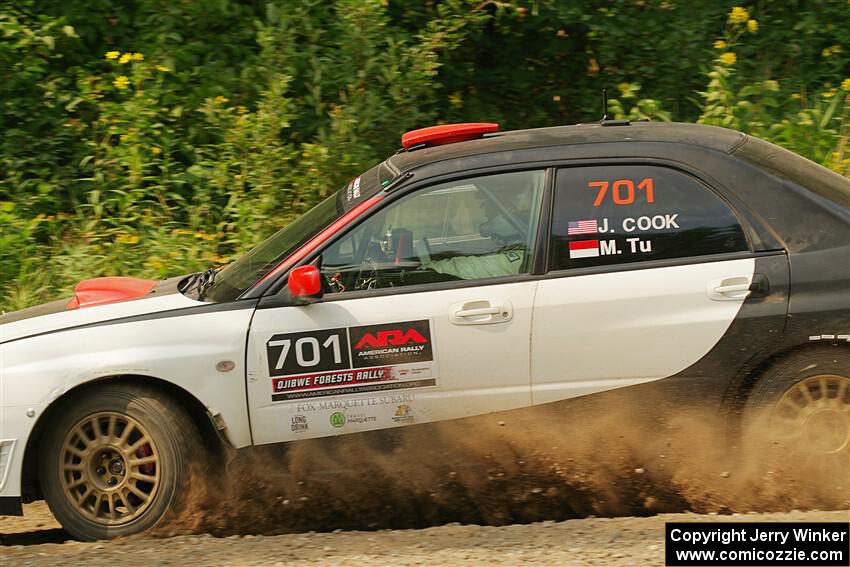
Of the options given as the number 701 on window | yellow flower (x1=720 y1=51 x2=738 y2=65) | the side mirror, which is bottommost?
the side mirror

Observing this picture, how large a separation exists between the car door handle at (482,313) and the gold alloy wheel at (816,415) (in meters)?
1.25

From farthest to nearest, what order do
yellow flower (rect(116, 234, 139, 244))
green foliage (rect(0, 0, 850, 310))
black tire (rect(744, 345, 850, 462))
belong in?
green foliage (rect(0, 0, 850, 310)) < yellow flower (rect(116, 234, 139, 244)) < black tire (rect(744, 345, 850, 462))

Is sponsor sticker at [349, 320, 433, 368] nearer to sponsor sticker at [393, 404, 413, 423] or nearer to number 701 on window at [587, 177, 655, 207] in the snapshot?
sponsor sticker at [393, 404, 413, 423]

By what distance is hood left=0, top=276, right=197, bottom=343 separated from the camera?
4.84 meters

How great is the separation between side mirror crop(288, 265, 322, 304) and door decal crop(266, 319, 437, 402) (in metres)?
0.15

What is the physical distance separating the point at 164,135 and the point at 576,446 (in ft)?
17.1

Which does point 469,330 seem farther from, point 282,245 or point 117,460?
point 117,460

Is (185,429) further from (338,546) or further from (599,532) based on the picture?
(599,532)

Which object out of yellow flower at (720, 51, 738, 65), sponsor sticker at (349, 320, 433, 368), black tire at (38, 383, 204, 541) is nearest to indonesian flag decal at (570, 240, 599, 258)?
sponsor sticker at (349, 320, 433, 368)

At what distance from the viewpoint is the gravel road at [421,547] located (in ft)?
13.9

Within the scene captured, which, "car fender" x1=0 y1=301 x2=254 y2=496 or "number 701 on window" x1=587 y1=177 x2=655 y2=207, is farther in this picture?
"number 701 on window" x1=587 y1=177 x2=655 y2=207

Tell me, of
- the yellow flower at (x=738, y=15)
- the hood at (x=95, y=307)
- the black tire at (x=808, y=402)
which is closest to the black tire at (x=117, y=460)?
the hood at (x=95, y=307)

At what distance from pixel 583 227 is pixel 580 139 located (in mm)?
470

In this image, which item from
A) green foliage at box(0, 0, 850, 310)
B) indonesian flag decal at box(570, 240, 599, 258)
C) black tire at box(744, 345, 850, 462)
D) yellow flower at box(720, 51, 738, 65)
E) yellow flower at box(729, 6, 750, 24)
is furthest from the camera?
yellow flower at box(729, 6, 750, 24)
